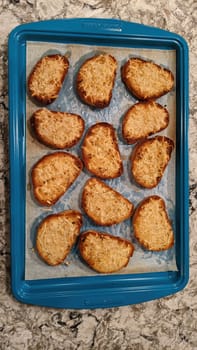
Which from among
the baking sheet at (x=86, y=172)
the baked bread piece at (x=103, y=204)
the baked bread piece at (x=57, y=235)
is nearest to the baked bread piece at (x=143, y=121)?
the baking sheet at (x=86, y=172)

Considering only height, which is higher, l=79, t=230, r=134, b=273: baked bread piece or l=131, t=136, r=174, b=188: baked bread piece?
l=131, t=136, r=174, b=188: baked bread piece

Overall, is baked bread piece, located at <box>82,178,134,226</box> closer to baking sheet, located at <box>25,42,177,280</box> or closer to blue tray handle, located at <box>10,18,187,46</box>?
baking sheet, located at <box>25,42,177,280</box>

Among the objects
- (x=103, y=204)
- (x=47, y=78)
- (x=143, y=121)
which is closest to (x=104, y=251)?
(x=103, y=204)

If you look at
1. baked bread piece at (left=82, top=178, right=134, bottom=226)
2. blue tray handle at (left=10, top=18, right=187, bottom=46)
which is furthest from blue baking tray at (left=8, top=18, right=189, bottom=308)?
baked bread piece at (left=82, top=178, right=134, bottom=226)

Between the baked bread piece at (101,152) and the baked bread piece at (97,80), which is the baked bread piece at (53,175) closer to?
the baked bread piece at (101,152)

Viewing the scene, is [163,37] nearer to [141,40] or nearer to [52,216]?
[141,40]

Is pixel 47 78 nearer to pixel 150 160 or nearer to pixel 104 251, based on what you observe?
pixel 150 160
